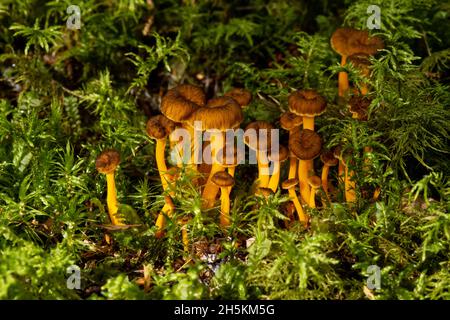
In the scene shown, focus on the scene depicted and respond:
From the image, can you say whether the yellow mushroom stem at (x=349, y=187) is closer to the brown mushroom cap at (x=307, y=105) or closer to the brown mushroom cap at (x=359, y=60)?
the brown mushroom cap at (x=307, y=105)

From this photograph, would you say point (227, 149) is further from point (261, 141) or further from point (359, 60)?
point (359, 60)

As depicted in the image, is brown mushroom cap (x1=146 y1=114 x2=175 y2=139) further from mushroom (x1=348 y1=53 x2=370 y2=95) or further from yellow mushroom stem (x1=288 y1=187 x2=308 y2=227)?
mushroom (x1=348 y1=53 x2=370 y2=95)

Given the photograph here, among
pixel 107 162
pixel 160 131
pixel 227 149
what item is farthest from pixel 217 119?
pixel 107 162

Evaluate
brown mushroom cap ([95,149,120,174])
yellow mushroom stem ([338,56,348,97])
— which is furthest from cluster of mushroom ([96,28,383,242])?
yellow mushroom stem ([338,56,348,97])

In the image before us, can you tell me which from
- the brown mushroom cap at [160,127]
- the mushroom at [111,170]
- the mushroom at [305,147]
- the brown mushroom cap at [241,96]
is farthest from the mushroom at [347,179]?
the mushroom at [111,170]

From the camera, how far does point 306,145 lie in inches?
83.0

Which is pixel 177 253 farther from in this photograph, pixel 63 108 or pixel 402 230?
pixel 63 108

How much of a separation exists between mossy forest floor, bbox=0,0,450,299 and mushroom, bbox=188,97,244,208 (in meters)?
0.20

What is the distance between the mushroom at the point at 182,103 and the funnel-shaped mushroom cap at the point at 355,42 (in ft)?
2.64

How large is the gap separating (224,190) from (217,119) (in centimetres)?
30

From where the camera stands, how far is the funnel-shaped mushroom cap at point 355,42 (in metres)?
2.51

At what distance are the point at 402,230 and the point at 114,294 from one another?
46.8 inches

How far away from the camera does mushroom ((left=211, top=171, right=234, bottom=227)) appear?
2039mm

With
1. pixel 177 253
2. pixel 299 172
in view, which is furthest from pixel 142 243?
pixel 299 172
